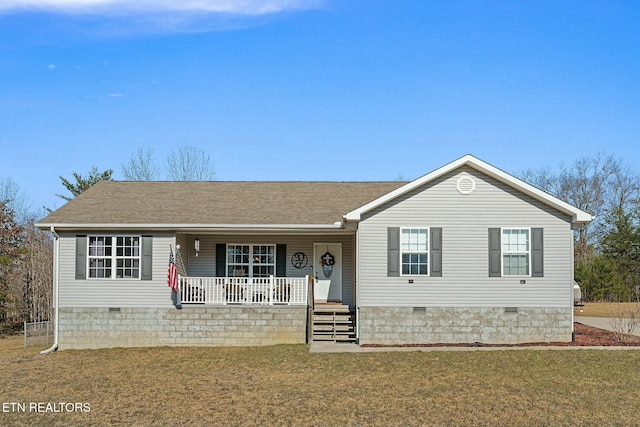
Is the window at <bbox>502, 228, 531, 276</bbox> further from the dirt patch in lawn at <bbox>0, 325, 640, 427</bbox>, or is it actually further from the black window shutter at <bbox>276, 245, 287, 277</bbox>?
the black window shutter at <bbox>276, 245, 287, 277</bbox>

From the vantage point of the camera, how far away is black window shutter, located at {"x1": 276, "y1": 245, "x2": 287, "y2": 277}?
19.1 metres

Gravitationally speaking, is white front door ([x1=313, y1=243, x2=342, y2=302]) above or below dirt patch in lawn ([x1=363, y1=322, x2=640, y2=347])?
above

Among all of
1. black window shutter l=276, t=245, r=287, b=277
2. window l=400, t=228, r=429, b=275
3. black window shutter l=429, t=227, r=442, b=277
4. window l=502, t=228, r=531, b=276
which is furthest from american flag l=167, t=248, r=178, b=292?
window l=502, t=228, r=531, b=276

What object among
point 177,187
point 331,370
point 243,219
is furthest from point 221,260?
point 331,370

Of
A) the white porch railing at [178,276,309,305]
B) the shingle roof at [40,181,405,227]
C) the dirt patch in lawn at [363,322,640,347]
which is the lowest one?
the dirt patch in lawn at [363,322,640,347]

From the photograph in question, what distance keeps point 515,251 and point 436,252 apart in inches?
80.8

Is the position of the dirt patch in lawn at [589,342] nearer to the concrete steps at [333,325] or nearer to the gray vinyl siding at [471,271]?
the gray vinyl siding at [471,271]

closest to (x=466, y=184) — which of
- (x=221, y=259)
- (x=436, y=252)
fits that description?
(x=436, y=252)

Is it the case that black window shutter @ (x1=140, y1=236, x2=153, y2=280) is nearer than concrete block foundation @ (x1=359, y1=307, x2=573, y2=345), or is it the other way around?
concrete block foundation @ (x1=359, y1=307, x2=573, y2=345)

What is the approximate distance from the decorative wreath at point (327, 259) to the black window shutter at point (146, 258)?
17.0ft

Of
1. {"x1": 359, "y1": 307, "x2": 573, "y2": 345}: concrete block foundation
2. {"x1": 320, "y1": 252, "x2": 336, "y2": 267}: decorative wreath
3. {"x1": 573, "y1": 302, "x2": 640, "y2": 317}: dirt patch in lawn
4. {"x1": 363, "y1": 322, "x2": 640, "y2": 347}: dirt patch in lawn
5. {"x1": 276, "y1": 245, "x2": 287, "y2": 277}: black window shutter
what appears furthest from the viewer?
{"x1": 573, "y1": 302, "x2": 640, "y2": 317}: dirt patch in lawn

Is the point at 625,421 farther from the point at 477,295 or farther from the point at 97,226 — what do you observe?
the point at 97,226

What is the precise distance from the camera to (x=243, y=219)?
58.0ft

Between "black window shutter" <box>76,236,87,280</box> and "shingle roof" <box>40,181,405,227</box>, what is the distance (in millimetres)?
550
